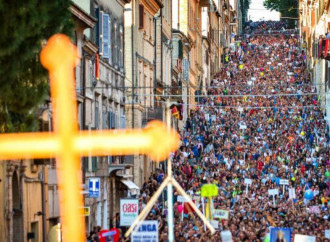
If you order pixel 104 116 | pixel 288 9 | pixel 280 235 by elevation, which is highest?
pixel 288 9

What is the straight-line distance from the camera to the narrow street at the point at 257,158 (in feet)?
120

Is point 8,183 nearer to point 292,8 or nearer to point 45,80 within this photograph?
point 45,80

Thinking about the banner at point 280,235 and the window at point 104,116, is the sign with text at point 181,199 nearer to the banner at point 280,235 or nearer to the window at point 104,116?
the window at point 104,116

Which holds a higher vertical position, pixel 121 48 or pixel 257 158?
pixel 121 48

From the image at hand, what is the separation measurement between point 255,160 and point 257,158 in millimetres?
522

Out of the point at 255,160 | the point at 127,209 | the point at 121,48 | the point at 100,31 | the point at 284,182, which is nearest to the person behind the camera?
the point at 127,209

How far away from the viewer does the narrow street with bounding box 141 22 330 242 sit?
120 feet

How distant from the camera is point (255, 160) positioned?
5584 cm

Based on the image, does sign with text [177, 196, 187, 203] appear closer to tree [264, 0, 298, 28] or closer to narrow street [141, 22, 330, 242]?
narrow street [141, 22, 330, 242]

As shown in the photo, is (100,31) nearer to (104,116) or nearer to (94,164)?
(104,116)

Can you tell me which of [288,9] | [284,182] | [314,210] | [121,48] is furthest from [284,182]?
[288,9]

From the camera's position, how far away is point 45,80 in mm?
16297

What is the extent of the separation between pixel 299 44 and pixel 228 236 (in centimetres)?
10203

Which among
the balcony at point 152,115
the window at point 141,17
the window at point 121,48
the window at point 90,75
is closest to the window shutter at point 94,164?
the window at point 90,75
